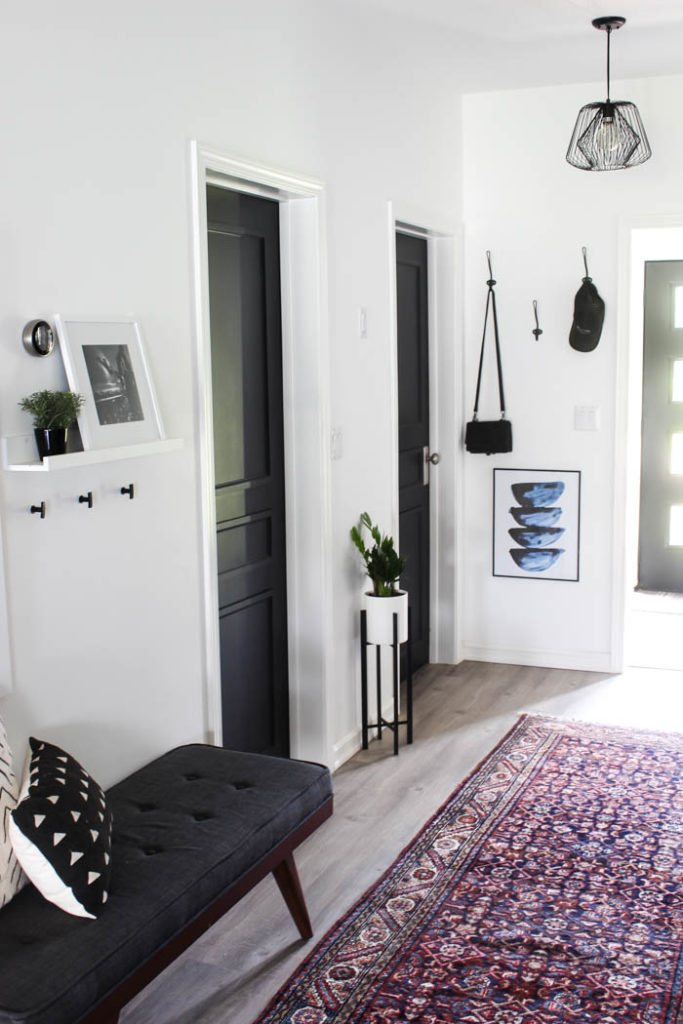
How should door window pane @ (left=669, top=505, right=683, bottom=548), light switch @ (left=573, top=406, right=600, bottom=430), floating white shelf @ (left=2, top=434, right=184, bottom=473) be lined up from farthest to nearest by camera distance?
door window pane @ (left=669, top=505, right=683, bottom=548), light switch @ (left=573, top=406, right=600, bottom=430), floating white shelf @ (left=2, top=434, right=184, bottom=473)

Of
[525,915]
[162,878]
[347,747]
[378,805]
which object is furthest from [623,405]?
[162,878]

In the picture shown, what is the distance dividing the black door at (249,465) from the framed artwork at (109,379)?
0.64 metres

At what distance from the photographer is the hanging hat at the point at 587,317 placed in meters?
4.76

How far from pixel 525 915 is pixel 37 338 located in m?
1.96

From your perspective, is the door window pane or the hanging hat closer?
the hanging hat

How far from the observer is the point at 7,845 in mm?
2057

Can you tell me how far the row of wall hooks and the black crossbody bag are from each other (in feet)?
8.64

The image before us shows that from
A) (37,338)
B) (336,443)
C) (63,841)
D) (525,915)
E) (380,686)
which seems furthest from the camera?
(380,686)

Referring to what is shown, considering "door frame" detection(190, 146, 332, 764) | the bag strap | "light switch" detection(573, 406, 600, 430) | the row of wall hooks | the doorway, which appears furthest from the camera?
the bag strap

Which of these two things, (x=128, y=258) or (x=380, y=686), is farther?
(x=380, y=686)

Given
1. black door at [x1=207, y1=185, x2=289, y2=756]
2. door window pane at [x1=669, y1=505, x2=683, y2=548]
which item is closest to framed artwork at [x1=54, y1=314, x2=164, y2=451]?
black door at [x1=207, y1=185, x2=289, y2=756]

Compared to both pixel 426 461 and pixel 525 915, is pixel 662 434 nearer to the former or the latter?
pixel 426 461

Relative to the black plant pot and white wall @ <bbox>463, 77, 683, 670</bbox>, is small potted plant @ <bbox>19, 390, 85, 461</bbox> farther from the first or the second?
white wall @ <bbox>463, 77, 683, 670</bbox>

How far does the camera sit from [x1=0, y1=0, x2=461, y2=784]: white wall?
7.48 ft
